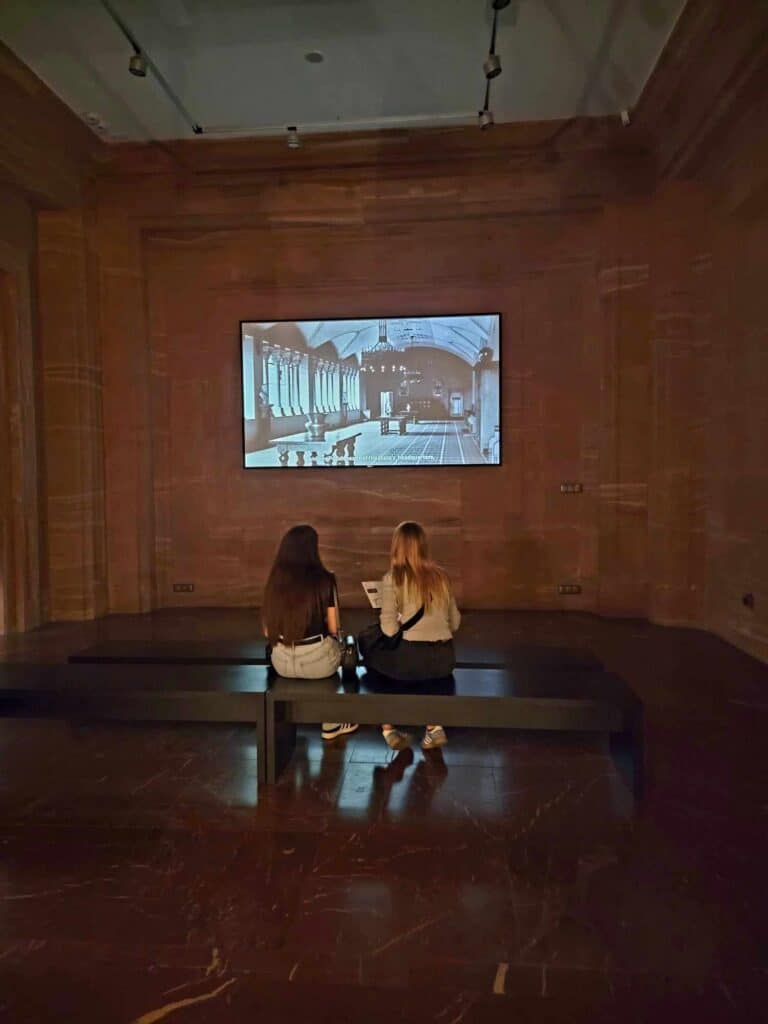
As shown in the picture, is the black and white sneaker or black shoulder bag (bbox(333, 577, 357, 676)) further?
the black and white sneaker

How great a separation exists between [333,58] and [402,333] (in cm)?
227

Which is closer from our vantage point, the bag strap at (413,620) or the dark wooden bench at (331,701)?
the dark wooden bench at (331,701)

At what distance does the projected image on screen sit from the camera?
6.25 metres

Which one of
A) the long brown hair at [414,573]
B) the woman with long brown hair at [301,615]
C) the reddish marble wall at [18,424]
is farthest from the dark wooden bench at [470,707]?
the reddish marble wall at [18,424]

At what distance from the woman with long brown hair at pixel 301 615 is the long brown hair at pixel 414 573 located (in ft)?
1.10

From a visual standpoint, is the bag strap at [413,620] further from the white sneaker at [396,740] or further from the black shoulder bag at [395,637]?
the white sneaker at [396,740]

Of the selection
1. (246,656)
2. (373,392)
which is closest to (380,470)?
(373,392)

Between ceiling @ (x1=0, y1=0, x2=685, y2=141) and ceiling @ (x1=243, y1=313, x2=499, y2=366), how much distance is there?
162 cm

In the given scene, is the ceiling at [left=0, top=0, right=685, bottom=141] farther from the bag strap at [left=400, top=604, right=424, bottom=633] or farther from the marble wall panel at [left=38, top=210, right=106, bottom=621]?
the bag strap at [left=400, top=604, right=424, bottom=633]

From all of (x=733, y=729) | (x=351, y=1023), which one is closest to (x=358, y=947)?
(x=351, y=1023)

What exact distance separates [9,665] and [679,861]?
3343mm

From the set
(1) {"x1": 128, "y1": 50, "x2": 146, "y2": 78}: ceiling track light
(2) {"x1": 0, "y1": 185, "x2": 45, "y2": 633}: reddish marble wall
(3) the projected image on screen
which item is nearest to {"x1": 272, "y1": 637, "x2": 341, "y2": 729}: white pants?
(3) the projected image on screen

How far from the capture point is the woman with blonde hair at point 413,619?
10.3 ft

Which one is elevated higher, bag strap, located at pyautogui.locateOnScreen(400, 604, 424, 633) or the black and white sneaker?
bag strap, located at pyautogui.locateOnScreen(400, 604, 424, 633)
